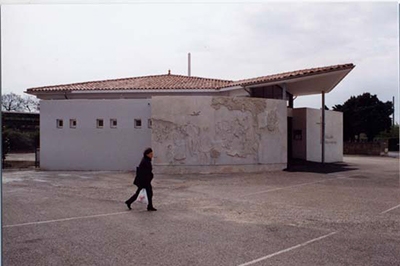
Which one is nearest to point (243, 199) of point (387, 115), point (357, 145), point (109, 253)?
point (109, 253)

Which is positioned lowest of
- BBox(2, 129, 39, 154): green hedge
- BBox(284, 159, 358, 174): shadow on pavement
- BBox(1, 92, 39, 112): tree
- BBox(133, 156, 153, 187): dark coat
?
BBox(284, 159, 358, 174): shadow on pavement

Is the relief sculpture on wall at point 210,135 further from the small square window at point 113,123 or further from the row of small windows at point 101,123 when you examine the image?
the small square window at point 113,123

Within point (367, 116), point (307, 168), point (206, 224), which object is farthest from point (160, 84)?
point (367, 116)

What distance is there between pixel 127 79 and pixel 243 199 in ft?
50.2

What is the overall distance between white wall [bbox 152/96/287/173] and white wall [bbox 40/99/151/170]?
6.43 ft

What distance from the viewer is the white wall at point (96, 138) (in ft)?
56.2

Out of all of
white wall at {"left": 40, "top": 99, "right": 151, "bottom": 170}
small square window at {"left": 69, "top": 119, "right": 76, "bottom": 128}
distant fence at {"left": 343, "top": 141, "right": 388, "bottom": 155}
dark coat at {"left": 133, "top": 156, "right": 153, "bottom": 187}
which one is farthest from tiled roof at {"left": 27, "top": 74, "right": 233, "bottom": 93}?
distant fence at {"left": 343, "top": 141, "right": 388, "bottom": 155}

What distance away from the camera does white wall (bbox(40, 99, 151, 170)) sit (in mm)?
17141

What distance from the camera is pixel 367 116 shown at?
37812 mm

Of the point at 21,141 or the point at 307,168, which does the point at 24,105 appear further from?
the point at 307,168

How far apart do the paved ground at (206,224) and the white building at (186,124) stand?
3061mm

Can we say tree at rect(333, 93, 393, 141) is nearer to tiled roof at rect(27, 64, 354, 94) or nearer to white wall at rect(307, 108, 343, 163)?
white wall at rect(307, 108, 343, 163)

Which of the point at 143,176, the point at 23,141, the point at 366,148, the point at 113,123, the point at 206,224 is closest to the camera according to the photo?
the point at 206,224

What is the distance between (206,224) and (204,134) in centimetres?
862
